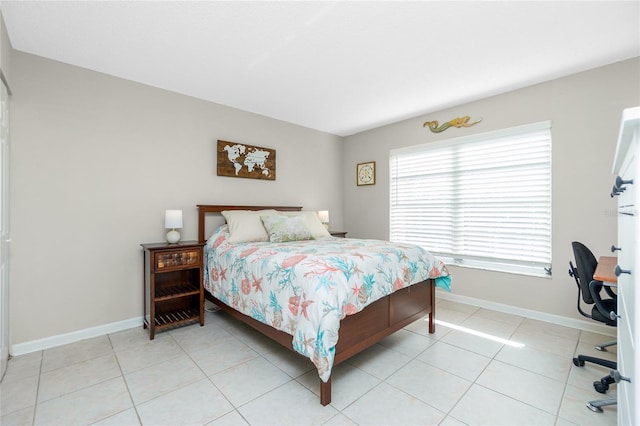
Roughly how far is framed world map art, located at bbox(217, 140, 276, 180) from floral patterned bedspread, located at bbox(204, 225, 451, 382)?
117 cm

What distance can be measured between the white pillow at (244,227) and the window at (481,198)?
2175 mm

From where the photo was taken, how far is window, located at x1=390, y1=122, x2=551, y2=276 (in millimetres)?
3141

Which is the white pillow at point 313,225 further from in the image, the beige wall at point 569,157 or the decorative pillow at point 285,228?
the beige wall at point 569,157

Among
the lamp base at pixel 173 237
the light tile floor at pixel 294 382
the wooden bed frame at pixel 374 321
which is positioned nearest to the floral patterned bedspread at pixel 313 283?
the wooden bed frame at pixel 374 321

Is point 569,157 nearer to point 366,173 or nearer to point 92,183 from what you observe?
point 366,173

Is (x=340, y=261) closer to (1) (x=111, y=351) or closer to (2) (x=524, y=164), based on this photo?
(1) (x=111, y=351)

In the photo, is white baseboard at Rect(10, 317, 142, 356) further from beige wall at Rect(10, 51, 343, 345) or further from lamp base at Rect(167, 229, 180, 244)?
lamp base at Rect(167, 229, 180, 244)

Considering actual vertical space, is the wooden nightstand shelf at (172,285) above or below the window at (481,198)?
below

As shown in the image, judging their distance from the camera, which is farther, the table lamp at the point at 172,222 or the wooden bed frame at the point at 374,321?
the table lamp at the point at 172,222

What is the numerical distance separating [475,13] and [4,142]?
11.5 feet

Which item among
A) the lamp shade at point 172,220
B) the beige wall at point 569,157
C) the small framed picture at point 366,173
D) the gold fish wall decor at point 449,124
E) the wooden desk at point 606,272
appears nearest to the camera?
the wooden desk at point 606,272

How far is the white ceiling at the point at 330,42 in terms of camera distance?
1952 millimetres

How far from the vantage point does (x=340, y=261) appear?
2016 millimetres

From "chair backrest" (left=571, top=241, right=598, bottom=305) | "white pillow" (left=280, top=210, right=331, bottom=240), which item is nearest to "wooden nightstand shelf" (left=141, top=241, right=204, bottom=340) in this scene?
"white pillow" (left=280, top=210, right=331, bottom=240)
